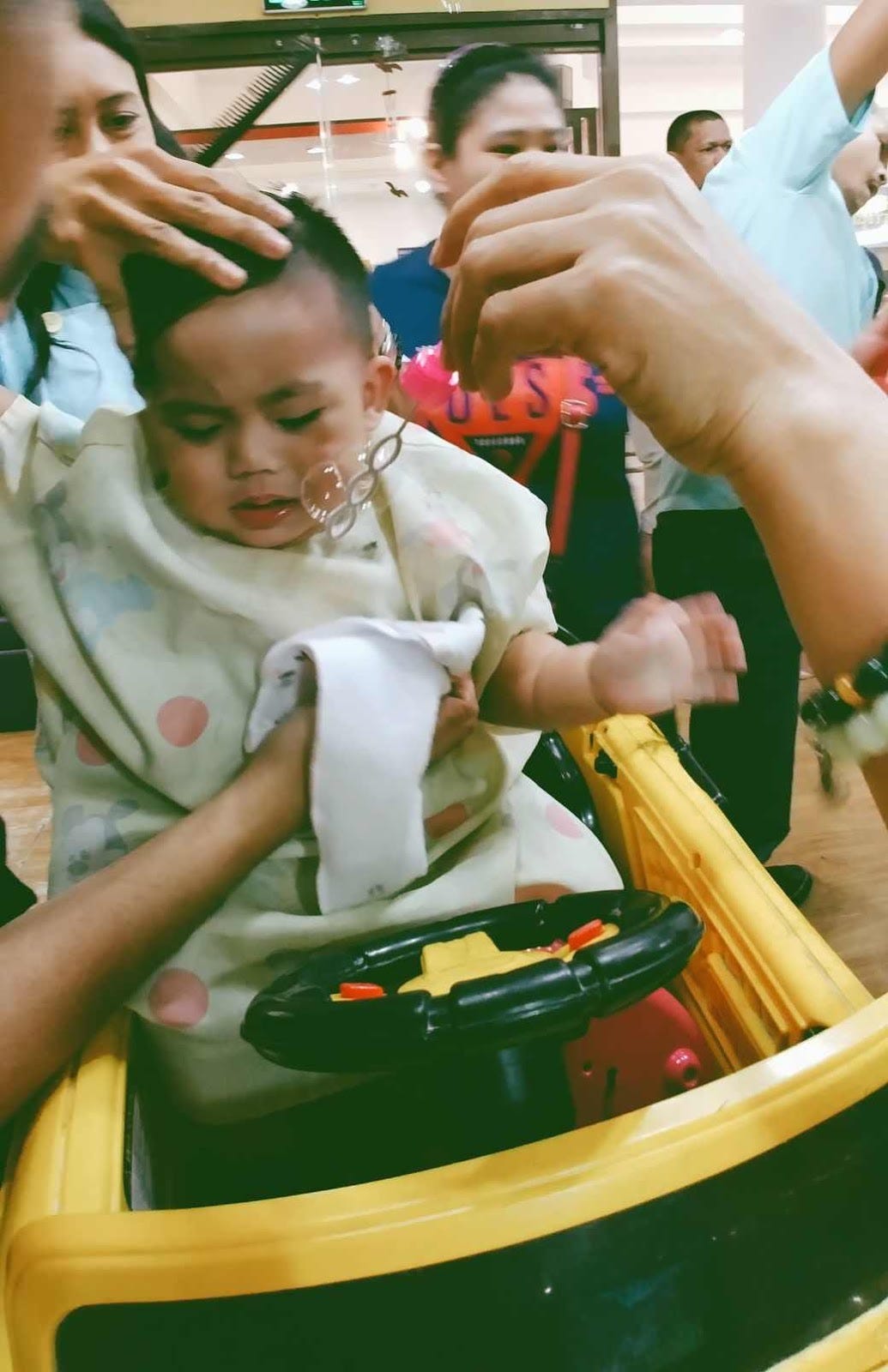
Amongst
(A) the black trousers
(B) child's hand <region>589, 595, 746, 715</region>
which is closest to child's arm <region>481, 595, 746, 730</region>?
(B) child's hand <region>589, 595, 746, 715</region>

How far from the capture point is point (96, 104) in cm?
40

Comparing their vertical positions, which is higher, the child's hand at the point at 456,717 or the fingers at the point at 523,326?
the fingers at the point at 523,326

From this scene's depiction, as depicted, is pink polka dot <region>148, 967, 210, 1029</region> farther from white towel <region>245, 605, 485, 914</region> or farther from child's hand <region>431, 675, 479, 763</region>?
child's hand <region>431, 675, 479, 763</region>

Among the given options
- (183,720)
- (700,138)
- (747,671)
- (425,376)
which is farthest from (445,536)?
(700,138)

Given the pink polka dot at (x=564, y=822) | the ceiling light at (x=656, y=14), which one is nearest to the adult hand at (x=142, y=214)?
the pink polka dot at (x=564, y=822)

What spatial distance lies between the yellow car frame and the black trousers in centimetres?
78

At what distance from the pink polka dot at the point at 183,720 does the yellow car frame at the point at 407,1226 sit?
0.23 metres

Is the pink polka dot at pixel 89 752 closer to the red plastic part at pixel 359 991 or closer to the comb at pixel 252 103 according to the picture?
the red plastic part at pixel 359 991

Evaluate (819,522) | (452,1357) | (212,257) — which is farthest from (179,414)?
(452,1357)

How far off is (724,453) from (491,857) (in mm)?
360

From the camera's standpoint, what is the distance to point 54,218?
1.25 feet

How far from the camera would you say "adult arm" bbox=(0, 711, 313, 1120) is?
480mm

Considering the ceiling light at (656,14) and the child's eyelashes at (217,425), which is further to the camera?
the ceiling light at (656,14)

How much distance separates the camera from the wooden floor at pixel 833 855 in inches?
52.4
